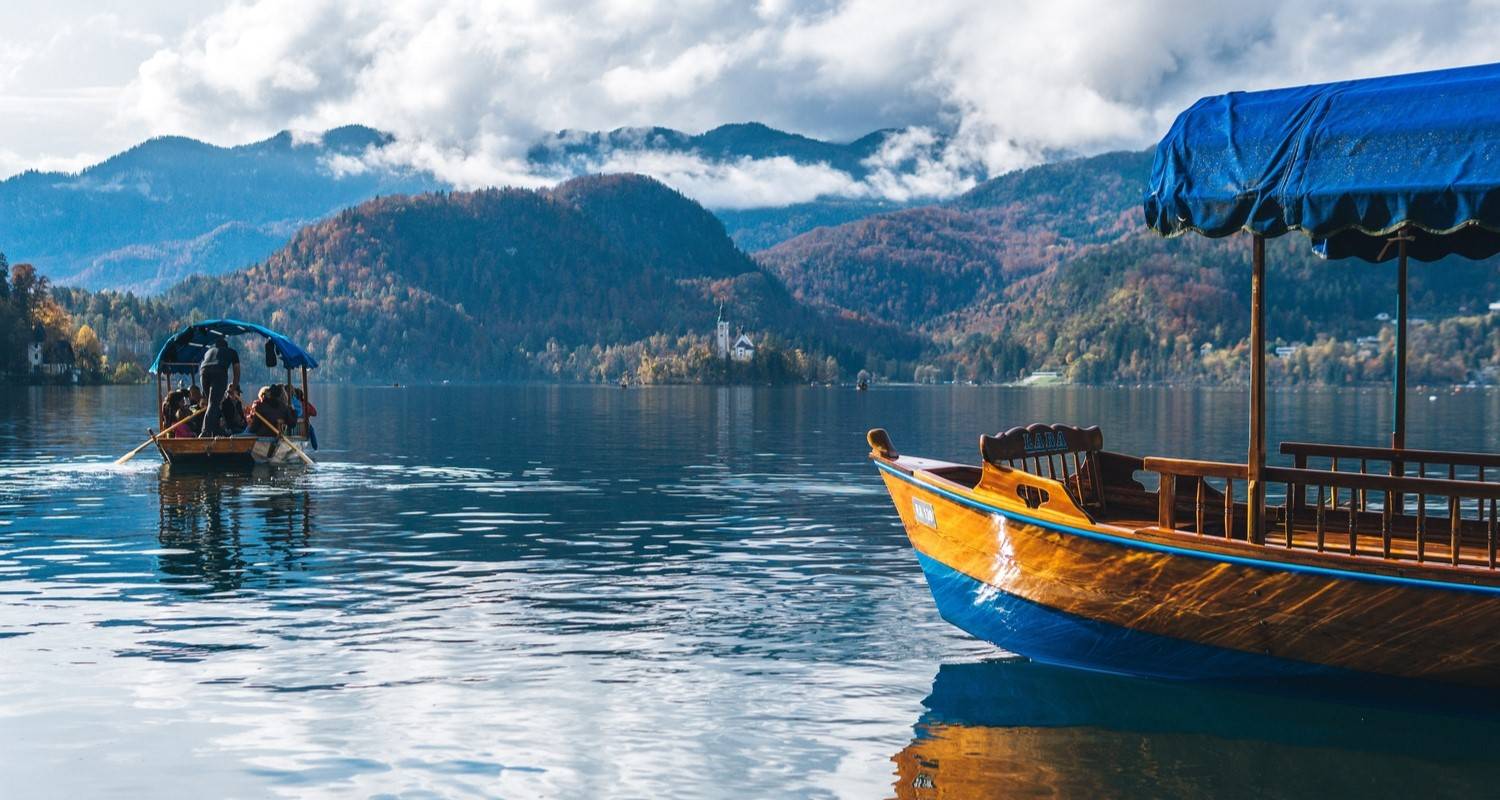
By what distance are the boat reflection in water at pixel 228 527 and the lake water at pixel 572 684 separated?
0.18 m

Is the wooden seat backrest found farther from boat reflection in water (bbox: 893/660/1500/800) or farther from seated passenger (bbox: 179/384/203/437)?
seated passenger (bbox: 179/384/203/437)

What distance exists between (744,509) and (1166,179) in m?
24.1

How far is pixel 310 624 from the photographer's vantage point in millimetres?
20812

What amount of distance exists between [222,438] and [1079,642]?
3724 cm

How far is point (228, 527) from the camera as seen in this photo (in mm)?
33406

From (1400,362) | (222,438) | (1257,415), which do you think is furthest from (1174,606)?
(222,438)

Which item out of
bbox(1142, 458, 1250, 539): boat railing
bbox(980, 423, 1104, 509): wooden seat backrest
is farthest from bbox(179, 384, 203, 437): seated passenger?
bbox(1142, 458, 1250, 539): boat railing

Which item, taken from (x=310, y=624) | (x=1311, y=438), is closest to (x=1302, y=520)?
(x=310, y=624)

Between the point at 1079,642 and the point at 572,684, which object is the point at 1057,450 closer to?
the point at 1079,642

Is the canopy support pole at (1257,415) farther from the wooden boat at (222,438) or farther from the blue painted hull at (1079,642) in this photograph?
the wooden boat at (222,438)

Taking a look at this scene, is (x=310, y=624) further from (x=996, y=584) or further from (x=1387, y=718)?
(x=1387, y=718)

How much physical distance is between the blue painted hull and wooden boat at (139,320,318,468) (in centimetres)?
3347

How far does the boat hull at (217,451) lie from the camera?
158 feet

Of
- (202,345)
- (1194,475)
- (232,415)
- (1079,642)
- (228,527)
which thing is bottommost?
(228,527)
